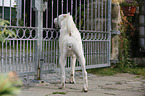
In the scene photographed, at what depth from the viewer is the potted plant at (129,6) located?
6.27 metres

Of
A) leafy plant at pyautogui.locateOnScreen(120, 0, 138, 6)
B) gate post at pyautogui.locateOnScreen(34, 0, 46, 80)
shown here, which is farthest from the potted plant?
gate post at pyautogui.locateOnScreen(34, 0, 46, 80)

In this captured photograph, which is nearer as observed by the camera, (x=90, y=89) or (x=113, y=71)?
(x=90, y=89)

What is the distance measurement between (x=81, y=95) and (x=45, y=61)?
1.55 meters

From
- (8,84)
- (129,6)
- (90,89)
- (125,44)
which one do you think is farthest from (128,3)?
(8,84)

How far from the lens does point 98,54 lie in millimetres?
5766

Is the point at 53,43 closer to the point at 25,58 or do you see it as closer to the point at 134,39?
the point at 25,58

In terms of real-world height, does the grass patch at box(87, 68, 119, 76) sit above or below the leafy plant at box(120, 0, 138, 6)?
below

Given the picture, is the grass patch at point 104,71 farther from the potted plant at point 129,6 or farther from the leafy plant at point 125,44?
the potted plant at point 129,6

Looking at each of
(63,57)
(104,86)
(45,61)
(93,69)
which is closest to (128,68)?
(93,69)

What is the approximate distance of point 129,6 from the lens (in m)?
6.27

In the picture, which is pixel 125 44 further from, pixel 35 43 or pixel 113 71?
pixel 35 43

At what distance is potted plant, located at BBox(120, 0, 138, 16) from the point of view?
627cm

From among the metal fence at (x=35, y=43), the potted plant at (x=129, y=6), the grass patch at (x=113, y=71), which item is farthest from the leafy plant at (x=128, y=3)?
the grass patch at (x=113, y=71)

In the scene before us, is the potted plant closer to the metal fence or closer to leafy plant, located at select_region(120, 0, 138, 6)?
leafy plant, located at select_region(120, 0, 138, 6)
